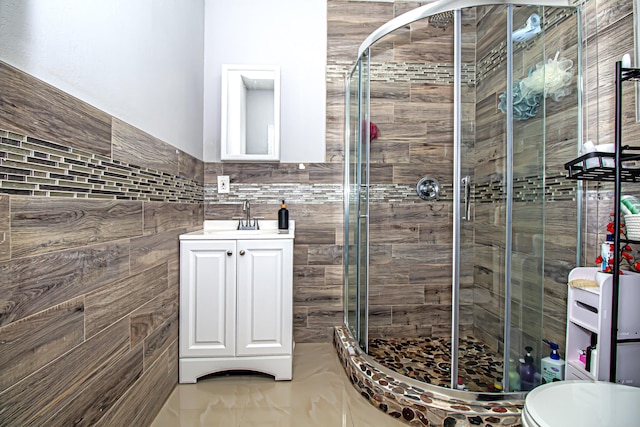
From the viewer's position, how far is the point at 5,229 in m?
0.81

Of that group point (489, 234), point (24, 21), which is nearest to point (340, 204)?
point (489, 234)

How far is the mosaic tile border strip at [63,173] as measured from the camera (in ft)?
2.75

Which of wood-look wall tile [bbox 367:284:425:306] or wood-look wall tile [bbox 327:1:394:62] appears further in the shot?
wood-look wall tile [bbox 327:1:394:62]

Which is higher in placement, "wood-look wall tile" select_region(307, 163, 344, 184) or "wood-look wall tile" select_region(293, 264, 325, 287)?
"wood-look wall tile" select_region(307, 163, 344, 184)

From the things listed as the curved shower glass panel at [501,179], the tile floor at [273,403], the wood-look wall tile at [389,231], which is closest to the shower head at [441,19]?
the curved shower glass panel at [501,179]

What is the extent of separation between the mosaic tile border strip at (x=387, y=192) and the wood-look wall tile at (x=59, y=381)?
1.40 metres

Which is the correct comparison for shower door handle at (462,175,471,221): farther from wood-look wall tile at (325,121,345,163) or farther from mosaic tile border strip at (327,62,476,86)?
wood-look wall tile at (325,121,345,163)

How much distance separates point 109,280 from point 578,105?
2268 millimetres

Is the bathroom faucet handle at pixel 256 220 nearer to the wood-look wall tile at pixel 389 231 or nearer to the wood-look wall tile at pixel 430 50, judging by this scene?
the wood-look wall tile at pixel 389 231

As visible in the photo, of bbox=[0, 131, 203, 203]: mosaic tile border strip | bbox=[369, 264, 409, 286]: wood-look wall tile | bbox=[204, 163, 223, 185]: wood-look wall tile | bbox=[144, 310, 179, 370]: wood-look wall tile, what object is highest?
bbox=[204, 163, 223, 185]: wood-look wall tile

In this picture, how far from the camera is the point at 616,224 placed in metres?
1.28

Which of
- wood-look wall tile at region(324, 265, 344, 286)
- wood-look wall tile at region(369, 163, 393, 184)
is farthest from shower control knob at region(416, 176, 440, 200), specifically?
wood-look wall tile at region(324, 265, 344, 286)

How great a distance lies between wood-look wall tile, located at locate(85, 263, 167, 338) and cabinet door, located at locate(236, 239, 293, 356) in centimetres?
46

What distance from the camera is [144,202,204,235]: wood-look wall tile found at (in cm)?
159
